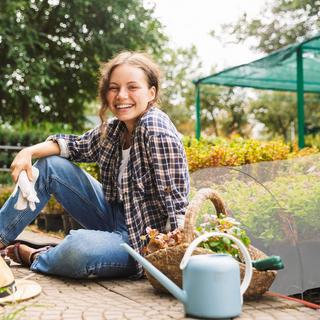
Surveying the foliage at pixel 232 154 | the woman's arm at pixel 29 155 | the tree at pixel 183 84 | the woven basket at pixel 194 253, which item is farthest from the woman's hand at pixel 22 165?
the tree at pixel 183 84

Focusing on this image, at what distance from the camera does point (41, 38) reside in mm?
14117

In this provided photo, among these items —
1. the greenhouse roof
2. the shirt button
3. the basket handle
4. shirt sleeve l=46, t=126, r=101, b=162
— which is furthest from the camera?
the greenhouse roof

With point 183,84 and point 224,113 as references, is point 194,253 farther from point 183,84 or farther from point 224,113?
point 183,84

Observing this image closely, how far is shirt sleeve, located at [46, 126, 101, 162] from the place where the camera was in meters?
3.31

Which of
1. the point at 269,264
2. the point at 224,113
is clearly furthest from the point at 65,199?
the point at 224,113

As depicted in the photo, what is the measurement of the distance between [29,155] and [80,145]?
0.36m

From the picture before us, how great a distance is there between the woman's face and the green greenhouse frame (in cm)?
471

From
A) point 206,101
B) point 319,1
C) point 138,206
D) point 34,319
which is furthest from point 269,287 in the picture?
point 206,101

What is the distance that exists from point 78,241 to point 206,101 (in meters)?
28.3

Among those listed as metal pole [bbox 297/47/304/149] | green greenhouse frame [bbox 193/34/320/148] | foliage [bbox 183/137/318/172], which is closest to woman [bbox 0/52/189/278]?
foliage [bbox 183/137/318/172]

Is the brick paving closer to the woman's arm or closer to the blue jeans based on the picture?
the blue jeans

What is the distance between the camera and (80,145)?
3.34 meters

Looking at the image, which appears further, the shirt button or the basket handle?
the shirt button

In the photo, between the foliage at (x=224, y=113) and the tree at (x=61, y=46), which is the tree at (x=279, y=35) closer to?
the foliage at (x=224, y=113)
